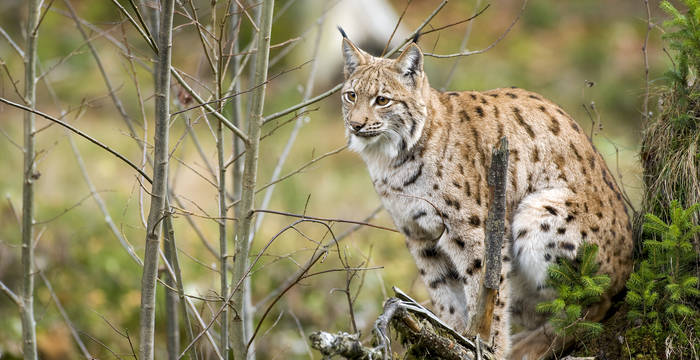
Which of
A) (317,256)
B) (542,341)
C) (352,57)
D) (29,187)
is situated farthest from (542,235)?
(29,187)

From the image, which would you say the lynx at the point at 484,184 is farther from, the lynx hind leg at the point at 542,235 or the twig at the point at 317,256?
the twig at the point at 317,256

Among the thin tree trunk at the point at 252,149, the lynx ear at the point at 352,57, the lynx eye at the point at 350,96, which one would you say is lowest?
the thin tree trunk at the point at 252,149

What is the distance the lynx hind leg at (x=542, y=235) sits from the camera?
4.24 metres

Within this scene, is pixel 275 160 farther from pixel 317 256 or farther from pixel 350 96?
pixel 317 256

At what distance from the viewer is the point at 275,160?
28.5 feet

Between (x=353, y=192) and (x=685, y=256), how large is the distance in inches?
240

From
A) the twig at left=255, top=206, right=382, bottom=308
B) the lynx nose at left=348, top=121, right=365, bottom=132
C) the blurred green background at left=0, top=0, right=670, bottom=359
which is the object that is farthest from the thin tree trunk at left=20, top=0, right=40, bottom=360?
the lynx nose at left=348, top=121, right=365, bottom=132

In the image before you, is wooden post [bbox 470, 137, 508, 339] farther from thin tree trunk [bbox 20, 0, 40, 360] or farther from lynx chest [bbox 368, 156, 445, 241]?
thin tree trunk [bbox 20, 0, 40, 360]

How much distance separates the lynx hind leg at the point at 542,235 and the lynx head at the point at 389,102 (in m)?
0.81

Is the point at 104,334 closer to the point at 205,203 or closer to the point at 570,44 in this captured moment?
the point at 205,203

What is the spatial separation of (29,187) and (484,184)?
2.58 metres

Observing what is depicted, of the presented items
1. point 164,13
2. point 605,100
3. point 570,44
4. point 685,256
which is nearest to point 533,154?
point 685,256

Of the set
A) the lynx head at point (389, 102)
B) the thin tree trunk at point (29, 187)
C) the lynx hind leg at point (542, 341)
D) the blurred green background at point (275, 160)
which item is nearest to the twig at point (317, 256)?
the blurred green background at point (275, 160)

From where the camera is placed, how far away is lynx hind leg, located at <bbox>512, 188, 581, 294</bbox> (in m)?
4.24
